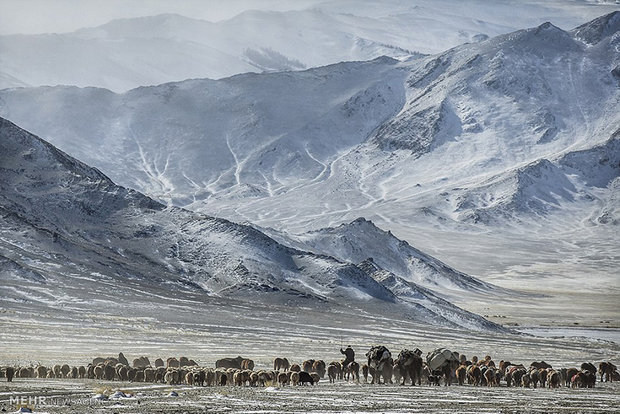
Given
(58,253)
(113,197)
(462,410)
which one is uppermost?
(113,197)

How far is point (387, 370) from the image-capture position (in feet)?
166

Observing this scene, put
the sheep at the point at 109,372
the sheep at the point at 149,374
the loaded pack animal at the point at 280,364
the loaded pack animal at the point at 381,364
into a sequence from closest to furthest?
the sheep at the point at 149,374 < the sheep at the point at 109,372 < the loaded pack animal at the point at 381,364 < the loaded pack animal at the point at 280,364

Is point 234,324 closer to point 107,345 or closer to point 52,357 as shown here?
point 107,345

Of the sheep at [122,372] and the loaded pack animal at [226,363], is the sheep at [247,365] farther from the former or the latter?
the sheep at [122,372]

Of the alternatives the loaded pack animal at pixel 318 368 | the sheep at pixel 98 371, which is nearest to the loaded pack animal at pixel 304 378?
the loaded pack animal at pixel 318 368

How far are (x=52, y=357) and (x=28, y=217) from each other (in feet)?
278

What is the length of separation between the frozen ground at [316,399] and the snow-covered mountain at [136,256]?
247 ft

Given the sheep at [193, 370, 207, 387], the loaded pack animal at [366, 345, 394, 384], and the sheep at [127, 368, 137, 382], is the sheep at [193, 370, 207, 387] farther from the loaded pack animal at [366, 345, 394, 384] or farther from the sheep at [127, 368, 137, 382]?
the loaded pack animal at [366, 345, 394, 384]

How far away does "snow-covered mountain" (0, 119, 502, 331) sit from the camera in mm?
128312

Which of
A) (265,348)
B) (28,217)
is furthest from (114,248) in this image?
(265,348)

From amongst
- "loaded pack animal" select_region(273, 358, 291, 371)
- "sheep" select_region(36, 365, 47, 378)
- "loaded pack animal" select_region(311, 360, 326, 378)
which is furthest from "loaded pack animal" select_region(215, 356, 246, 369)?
"sheep" select_region(36, 365, 47, 378)

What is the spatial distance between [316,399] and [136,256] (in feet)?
358

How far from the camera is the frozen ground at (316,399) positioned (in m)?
33.1

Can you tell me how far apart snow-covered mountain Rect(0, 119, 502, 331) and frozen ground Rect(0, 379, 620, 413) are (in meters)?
75.3
